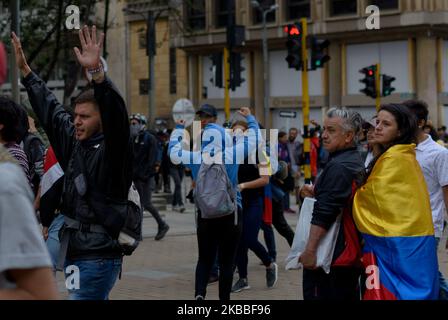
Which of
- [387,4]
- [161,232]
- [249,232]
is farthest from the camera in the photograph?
[387,4]

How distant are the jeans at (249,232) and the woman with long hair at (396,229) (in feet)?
15.2

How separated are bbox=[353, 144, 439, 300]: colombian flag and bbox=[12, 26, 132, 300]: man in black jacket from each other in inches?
54.5

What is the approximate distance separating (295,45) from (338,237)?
13.5 metres

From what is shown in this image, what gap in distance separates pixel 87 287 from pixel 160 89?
45156 mm

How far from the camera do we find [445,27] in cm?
4059

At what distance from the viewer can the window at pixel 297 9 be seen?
146 feet

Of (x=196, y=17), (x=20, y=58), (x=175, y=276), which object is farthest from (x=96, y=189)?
(x=196, y=17)

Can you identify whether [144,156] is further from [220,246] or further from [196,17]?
[196,17]

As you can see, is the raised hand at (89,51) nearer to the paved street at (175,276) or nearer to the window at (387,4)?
the paved street at (175,276)

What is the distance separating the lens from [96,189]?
197 inches

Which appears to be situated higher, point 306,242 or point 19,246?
point 19,246

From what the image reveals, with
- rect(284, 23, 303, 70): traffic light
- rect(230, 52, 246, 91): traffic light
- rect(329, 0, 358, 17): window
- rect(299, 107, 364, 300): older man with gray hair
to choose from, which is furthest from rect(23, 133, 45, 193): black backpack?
rect(329, 0, 358, 17): window

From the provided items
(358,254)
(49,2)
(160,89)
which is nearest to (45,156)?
(358,254)

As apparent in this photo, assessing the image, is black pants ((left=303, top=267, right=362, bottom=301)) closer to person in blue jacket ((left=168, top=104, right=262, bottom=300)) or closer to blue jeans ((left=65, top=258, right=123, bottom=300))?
blue jeans ((left=65, top=258, right=123, bottom=300))
